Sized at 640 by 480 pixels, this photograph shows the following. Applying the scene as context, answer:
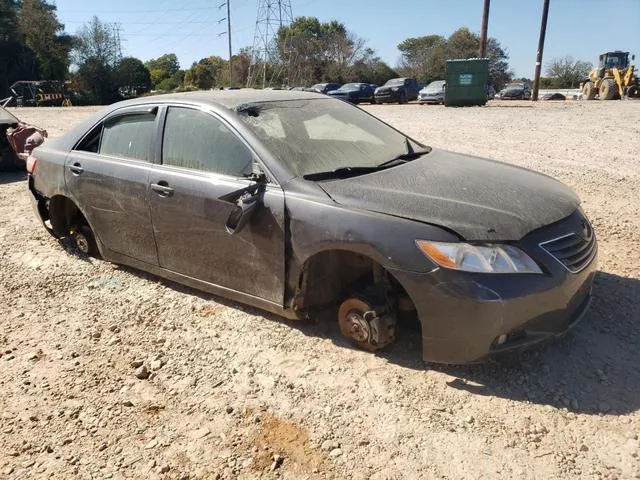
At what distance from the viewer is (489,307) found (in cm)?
256

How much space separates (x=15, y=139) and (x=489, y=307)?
31.2ft

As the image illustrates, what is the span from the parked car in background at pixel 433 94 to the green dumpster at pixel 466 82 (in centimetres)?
337

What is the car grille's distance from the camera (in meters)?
2.74

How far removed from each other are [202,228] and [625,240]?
12.5 feet

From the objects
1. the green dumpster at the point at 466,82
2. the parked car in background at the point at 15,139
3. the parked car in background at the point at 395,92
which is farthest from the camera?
the parked car in background at the point at 395,92

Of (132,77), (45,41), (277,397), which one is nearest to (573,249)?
(277,397)

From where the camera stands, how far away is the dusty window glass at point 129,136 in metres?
3.94

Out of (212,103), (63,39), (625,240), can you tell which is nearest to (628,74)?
(625,240)

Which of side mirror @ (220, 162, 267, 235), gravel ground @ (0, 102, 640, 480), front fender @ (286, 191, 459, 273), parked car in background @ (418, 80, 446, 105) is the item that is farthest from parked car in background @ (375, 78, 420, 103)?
front fender @ (286, 191, 459, 273)

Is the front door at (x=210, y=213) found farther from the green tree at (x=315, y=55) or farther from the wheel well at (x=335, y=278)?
the green tree at (x=315, y=55)

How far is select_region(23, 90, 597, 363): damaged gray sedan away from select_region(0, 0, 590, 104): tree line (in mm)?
42661

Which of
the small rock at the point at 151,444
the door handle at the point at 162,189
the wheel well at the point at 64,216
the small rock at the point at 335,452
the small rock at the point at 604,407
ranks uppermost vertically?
the door handle at the point at 162,189

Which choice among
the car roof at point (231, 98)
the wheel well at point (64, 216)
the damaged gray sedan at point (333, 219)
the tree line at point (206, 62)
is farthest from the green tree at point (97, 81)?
the damaged gray sedan at point (333, 219)

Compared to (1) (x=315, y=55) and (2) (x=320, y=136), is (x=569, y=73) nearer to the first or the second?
(1) (x=315, y=55)
